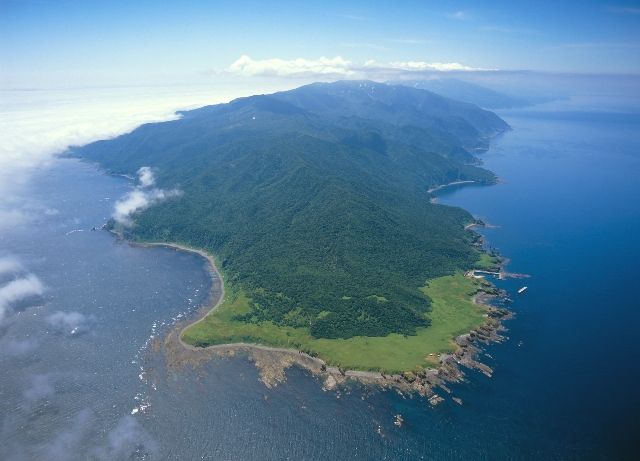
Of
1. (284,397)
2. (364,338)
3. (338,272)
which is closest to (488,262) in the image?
(338,272)

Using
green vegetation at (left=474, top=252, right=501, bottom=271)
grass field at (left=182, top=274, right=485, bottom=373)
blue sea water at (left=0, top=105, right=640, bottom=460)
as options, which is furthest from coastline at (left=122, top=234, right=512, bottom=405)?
green vegetation at (left=474, top=252, right=501, bottom=271)

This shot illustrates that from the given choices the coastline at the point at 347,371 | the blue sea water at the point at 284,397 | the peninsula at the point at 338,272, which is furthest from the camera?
the peninsula at the point at 338,272

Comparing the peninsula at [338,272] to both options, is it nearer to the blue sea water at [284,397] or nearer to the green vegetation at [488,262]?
the green vegetation at [488,262]

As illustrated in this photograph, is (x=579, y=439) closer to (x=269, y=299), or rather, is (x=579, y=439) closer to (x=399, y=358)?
(x=399, y=358)

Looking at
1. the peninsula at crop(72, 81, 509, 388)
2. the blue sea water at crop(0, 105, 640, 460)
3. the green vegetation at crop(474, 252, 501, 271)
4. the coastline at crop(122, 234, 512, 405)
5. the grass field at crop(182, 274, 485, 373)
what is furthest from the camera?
the green vegetation at crop(474, 252, 501, 271)

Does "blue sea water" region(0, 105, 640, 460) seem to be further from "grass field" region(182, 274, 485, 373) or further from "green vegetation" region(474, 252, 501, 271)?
A: "green vegetation" region(474, 252, 501, 271)

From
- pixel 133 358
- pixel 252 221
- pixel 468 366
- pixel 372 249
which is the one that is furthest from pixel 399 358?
pixel 252 221

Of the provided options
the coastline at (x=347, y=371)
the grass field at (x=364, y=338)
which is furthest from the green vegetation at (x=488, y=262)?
the coastline at (x=347, y=371)

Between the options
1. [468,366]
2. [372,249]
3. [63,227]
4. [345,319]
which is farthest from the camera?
[63,227]
